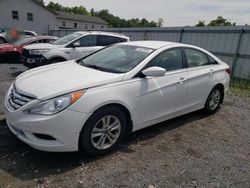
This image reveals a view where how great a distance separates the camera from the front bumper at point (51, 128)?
2734 mm

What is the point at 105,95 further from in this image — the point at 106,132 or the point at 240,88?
the point at 240,88

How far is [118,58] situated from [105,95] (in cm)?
110

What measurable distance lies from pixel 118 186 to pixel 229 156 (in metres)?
1.84

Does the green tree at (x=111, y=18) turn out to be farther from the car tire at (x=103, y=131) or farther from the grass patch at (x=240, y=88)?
the car tire at (x=103, y=131)

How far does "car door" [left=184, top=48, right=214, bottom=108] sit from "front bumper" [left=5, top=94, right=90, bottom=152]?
2.25m

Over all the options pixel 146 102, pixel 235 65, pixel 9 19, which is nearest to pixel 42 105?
pixel 146 102

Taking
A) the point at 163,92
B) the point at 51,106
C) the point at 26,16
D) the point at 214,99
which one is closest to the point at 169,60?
the point at 163,92

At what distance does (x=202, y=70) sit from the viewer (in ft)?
15.2

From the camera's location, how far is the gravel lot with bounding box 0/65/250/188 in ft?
9.10

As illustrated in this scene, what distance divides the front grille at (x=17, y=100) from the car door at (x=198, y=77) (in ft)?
8.88

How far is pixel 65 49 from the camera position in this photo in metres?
7.98

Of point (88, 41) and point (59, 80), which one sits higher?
point (88, 41)

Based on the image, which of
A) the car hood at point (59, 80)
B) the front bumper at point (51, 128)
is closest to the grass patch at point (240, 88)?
the car hood at point (59, 80)

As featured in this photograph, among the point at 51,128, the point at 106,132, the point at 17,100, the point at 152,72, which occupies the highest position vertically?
the point at 152,72
